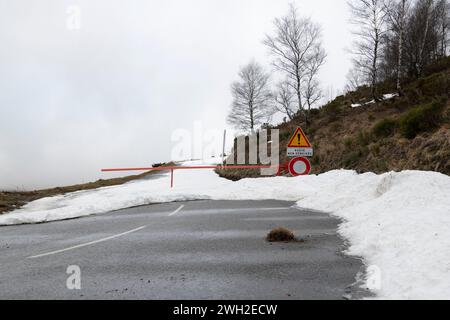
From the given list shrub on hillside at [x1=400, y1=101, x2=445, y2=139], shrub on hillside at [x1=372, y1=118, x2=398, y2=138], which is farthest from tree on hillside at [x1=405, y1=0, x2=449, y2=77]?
shrub on hillside at [x1=400, y1=101, x2=445, y2=139]

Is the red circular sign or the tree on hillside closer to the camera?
the red circular sign

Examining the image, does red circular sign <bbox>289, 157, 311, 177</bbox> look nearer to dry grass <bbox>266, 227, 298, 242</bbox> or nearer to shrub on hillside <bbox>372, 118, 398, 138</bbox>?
shrub on hillside <bbox>372, 118, 398, 138</bbox>

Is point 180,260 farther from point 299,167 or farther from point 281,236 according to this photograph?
point 299,167

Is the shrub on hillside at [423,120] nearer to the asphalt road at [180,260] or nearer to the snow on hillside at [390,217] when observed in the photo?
the snow on hillside at [390,217]

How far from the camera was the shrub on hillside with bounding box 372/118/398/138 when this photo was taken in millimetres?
18906

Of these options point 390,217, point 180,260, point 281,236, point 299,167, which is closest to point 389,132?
point 299,167

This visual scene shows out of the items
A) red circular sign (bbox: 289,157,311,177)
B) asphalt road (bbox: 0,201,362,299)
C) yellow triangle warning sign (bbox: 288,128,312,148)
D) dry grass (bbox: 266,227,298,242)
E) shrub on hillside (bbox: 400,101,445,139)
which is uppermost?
shrub on hillside (bbox: 400,101,445,139)

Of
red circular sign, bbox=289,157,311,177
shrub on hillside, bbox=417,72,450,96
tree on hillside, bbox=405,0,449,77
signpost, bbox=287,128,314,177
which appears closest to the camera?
signpost, bbox=287,128,314,177

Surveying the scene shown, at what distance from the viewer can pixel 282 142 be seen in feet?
108

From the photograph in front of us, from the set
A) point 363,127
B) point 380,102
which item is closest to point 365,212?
point 363,127

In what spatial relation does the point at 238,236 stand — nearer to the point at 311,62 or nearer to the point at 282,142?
the point at 282,142

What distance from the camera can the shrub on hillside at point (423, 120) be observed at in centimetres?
1594

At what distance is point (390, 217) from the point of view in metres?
7.48
